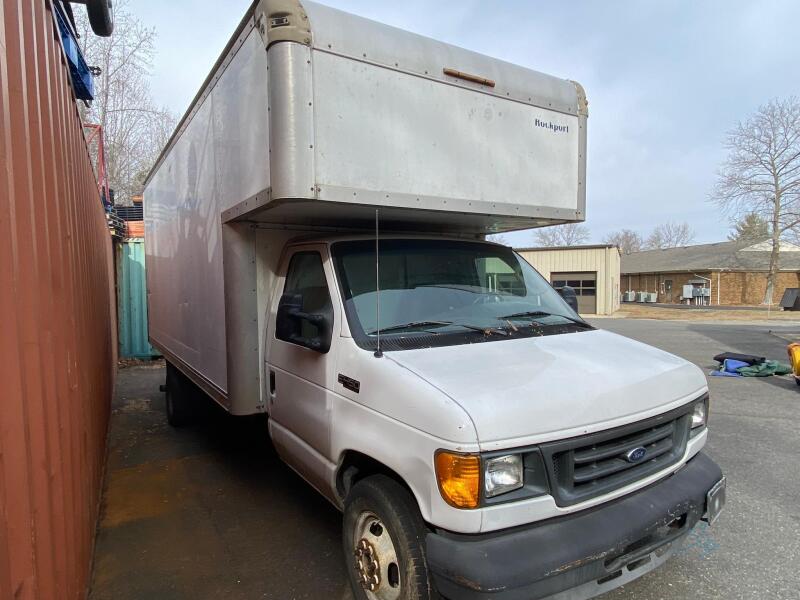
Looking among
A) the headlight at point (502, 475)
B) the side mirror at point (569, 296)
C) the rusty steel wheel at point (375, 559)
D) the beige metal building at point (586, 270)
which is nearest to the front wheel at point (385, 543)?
the rusty steel wheel at point (375, 559)

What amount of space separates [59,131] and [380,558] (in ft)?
10.1

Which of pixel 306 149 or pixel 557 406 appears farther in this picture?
pixel 306 149

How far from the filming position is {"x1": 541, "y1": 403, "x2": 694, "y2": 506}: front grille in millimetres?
2127

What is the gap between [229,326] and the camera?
12.2ft

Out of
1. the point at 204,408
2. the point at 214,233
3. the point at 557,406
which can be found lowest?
the point at 204,408

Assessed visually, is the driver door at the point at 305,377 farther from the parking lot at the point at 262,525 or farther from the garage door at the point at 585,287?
the garage door at the point at 585,287

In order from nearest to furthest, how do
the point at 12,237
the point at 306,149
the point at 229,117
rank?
1. the point at 12,237
2. the point at 306,149
3. the point at 229,117

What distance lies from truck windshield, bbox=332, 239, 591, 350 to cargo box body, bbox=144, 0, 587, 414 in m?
0.29

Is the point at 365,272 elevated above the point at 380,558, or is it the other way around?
the point at 365,272

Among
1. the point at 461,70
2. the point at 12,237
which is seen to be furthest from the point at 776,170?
the point at 12,237

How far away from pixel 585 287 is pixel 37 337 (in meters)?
33.9

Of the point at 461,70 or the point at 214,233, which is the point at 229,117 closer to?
the point at 214,233

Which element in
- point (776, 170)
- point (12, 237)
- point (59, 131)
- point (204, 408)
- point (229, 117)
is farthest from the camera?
point (776, 170)

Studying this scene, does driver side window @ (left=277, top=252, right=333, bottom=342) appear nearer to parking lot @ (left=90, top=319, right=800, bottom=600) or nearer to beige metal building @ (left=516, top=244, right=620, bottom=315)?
parking lot @ (left=90, top=319, right=800, bottom=600)
